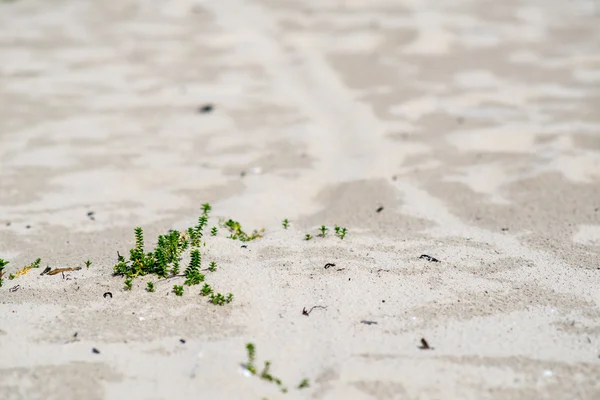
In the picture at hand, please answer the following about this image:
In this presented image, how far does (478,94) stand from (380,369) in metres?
4.11

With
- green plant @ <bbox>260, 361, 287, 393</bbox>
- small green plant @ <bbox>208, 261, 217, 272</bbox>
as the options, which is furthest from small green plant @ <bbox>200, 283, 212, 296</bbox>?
green plant @ <bbox>260, 361, 287, 393</bbox>

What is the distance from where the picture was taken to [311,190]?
4.69 meters

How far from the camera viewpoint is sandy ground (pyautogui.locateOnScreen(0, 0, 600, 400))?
2729 millimetres

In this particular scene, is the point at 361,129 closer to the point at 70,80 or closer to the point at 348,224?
the point at 348,224

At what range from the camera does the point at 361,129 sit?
5.70 meters

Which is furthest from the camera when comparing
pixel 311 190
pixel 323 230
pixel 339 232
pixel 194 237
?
pixel 311 190

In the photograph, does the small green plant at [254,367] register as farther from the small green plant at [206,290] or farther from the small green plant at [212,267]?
the small green plant at [212,267]

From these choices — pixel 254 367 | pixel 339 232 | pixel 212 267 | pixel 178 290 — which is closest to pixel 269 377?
pixel 254 367

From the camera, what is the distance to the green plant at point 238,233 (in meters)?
3.75

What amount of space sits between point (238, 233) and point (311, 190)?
0.99 metres

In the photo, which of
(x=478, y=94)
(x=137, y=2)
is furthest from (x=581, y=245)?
(x=137, y=2)

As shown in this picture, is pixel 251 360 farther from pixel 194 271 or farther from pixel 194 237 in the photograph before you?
pixel 194 237

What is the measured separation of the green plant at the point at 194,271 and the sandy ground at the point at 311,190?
0.26ft

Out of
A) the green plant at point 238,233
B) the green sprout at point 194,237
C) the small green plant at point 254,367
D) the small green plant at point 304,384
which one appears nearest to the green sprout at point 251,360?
the small green plant at point 254,367
